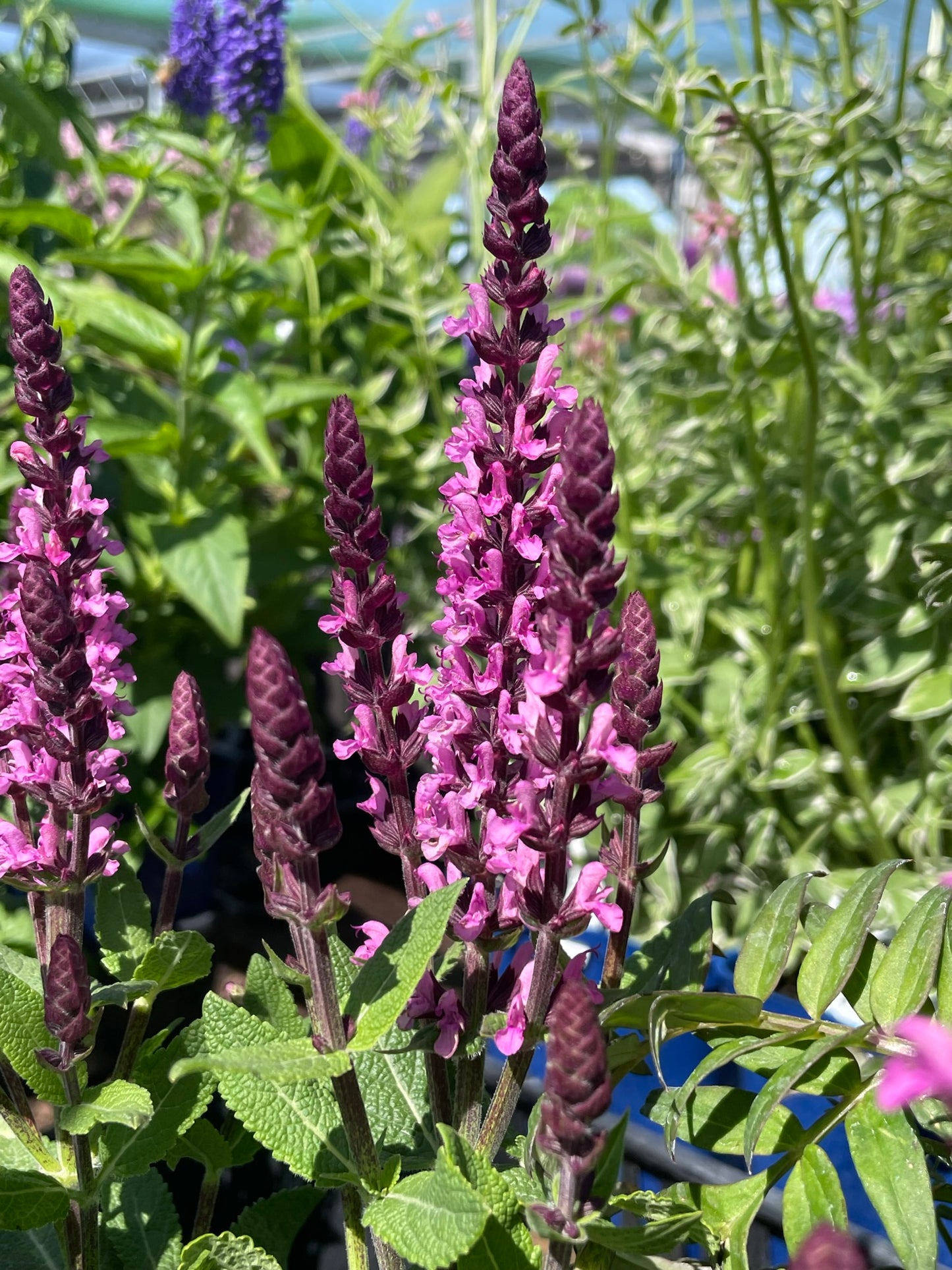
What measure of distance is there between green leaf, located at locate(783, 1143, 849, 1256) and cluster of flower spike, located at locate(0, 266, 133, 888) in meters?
0.32

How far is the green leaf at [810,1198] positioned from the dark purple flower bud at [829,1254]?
7.5 inches

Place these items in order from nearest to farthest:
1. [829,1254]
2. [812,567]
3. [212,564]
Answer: [829,1254]
[812,567]
[212,564]

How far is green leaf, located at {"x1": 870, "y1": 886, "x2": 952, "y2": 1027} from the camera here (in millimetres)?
425

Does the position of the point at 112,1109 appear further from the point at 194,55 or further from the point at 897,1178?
the point at 194,55

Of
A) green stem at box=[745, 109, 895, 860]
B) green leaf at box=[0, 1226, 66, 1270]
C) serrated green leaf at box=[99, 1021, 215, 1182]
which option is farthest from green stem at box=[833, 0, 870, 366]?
green leaf at box=[0, 1226, 66, 1270]

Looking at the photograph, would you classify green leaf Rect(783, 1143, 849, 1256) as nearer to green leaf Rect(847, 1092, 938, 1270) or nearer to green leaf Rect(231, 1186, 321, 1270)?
green leaf Rect(847, 1092, 938, 1270)

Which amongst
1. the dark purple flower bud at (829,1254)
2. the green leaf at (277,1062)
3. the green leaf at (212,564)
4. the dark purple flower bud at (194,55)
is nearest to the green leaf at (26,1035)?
the green leaf at (277,1062)

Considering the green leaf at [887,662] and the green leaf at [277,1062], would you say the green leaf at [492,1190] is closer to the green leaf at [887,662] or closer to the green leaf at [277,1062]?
the green leaf at [277,1062]

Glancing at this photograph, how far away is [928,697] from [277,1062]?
0.87 metres

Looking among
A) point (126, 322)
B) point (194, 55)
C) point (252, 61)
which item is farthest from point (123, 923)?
point (194, 55)

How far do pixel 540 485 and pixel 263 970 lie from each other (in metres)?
0.25

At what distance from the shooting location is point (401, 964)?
1.22 ft

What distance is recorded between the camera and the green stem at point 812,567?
92 cm

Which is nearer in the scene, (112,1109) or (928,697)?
(112,1109)
